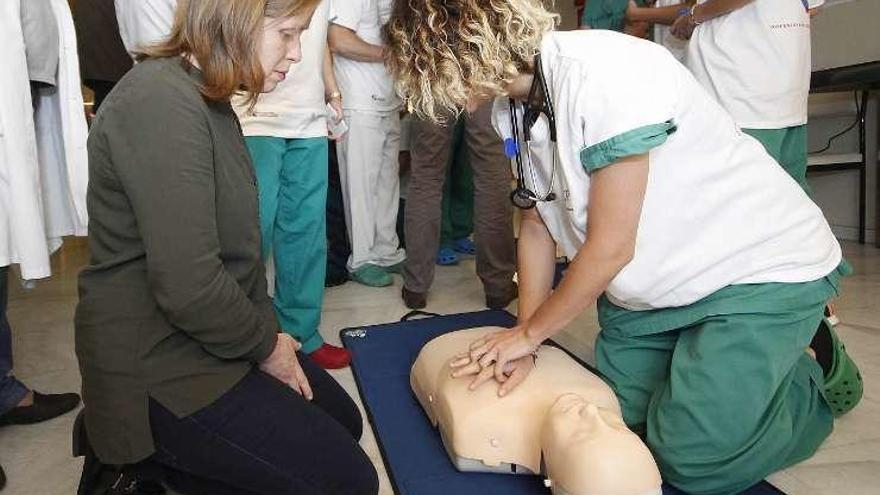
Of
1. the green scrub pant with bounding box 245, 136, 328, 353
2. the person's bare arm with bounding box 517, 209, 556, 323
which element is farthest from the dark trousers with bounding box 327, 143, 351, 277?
the person's bare arm with bounding box 517, 209, 556, 323

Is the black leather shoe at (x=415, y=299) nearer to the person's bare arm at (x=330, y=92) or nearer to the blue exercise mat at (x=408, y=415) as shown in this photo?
the blue exercise mat at (x=408, y=415)

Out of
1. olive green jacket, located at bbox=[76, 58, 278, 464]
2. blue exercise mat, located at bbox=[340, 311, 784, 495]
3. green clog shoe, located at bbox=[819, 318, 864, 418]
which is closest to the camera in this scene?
olive green jacket, located at bbox=[76, 58, 278, 464]

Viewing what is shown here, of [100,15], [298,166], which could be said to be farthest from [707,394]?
[100,15]

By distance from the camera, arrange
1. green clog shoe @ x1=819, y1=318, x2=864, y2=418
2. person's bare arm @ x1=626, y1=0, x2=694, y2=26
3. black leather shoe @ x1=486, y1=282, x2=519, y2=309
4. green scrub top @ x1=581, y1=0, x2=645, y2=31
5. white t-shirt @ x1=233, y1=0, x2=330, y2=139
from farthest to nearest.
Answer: green scrub top @ x1=581, y1=0, x2=645, y2=31, black leather shoe @ x1=486, y1=282, x2=519, y2=309, person's bare arm @ x1=626, y1=0, x2=694, y2=26, white t-shirt @ x1=233, y1=0, x2=330, y2=139, green clog shoe @ x1=819, y1=318, x2=864, y2=418

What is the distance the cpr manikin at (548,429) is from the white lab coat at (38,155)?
81 centimetres

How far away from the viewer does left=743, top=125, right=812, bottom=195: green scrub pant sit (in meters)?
1.80

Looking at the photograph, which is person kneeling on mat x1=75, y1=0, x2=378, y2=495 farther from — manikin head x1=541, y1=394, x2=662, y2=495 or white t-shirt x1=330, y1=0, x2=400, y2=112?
white t-shirt x1=330, y1=0, x2=400, y2=112

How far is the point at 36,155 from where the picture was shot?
1.32 m

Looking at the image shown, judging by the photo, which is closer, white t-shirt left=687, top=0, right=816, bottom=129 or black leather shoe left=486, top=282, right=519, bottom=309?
white t-shirt left=687, top=0, right=816, bottom=129

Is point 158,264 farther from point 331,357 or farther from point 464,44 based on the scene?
point 331,357

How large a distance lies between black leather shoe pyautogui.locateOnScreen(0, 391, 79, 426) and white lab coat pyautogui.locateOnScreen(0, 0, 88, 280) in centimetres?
37

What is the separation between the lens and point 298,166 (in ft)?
5.72

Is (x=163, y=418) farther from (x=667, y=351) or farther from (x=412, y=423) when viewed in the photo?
(x=667, y=351)

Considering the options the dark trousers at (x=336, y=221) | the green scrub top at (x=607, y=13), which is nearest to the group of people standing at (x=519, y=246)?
the green scrub top at (x=607, y=13)
